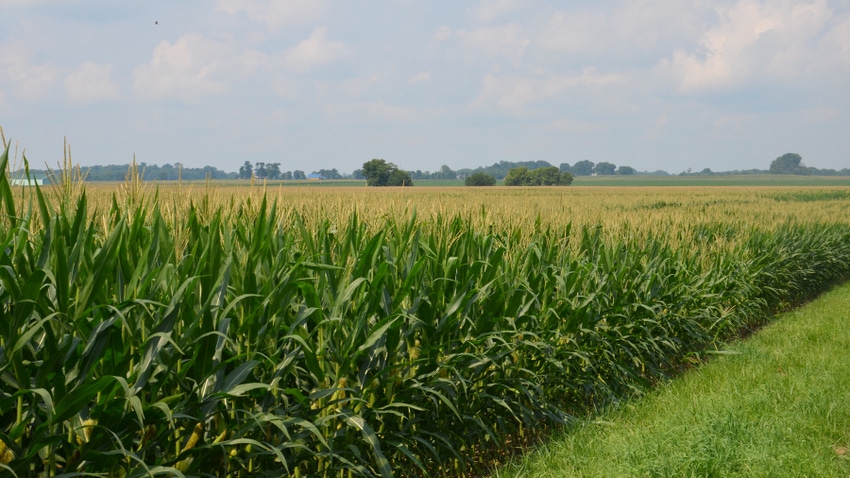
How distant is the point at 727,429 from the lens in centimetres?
480

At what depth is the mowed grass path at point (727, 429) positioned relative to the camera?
4262mm

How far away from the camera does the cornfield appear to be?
8.00 feet

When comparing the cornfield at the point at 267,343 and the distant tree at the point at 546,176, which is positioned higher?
the distant tree at the point at 546,176

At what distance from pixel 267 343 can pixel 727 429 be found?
349cm

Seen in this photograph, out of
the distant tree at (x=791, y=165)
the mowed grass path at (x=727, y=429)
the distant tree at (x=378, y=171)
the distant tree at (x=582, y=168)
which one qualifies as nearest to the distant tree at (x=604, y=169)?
the distant tree at (x=582, y=168)

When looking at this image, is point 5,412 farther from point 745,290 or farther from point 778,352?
point 745,290

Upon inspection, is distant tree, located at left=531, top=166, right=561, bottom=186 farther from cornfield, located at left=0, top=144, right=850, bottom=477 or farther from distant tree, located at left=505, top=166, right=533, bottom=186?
cornfield, located at left=0, top=144, right=850, bottom=477

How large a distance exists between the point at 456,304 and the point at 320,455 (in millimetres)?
1306

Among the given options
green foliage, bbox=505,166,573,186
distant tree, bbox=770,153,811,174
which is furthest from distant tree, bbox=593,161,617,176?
green foliage, bbox=505,166,573,186

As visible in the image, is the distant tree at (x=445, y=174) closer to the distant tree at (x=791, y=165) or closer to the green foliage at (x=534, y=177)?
the green foliage at (x=534, y=177)

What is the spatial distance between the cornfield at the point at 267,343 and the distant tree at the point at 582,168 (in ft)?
586

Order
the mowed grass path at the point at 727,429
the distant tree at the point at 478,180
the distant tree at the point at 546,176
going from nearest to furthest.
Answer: the mowed grass path at the point at 727,429, the distant tree at the point at 478,180, the distant tree at the point at 546,176

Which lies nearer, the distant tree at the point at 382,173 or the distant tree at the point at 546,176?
the distant tree at the point at 382,173

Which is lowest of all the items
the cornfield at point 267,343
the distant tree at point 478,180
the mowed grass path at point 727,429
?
the mowed grass path at point 727,429
